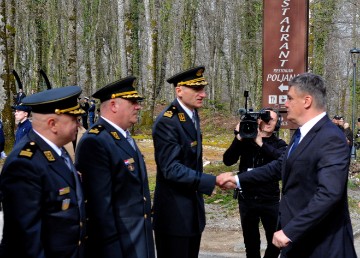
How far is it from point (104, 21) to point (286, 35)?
130ft

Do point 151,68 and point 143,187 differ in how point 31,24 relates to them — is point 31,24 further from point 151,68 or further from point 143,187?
point 143,187

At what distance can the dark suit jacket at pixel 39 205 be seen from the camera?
10.6 feet

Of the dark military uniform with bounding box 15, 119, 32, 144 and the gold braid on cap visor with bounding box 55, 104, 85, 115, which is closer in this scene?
the gold braid on cap visor with bounding box 55, 104, 85, 115

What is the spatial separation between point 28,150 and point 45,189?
26cm

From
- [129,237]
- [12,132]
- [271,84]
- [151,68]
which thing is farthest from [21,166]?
[151,68]

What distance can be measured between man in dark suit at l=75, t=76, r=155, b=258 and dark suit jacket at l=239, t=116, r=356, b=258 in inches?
42.9

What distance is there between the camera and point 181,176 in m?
4.52

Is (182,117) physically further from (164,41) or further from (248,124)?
(164,41)

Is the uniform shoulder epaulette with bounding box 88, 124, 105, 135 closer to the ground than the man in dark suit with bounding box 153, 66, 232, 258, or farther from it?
farther from it

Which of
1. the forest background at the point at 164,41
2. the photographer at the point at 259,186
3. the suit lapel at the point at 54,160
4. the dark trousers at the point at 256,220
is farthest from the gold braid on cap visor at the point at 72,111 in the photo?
the forest background at the point at 164,41

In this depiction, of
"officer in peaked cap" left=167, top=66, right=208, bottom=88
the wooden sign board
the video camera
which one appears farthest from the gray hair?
the wooden sign board

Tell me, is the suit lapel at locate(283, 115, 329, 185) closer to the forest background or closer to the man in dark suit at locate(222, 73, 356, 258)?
the man in dark suit at locate(222, 73, 356, 258)

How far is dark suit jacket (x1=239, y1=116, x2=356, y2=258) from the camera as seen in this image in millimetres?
3666

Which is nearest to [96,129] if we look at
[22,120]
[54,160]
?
[54,160]
